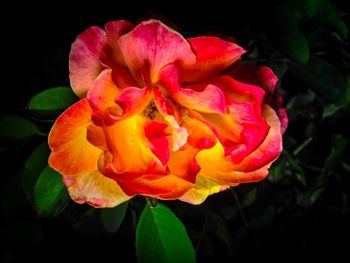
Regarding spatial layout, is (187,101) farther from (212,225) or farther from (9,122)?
(212,225)

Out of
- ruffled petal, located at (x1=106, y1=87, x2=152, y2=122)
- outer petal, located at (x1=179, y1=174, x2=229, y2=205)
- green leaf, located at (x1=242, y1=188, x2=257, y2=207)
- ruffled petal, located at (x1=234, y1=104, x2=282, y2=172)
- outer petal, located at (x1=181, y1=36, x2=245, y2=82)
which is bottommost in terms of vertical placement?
green leaf, located at (x1=242, y1=188, x2=257, y2=207)

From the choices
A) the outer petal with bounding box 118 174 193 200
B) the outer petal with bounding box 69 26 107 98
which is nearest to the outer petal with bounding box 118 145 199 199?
the outer petal with bounding box 118 174 193 200

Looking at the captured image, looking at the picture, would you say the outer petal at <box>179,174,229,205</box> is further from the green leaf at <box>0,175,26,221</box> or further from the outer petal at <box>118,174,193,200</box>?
the green leaf at <box>0,175,26,221</box>

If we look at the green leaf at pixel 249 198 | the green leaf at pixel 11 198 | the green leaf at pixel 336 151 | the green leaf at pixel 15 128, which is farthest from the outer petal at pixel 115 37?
the green leaf at pixel 249 198

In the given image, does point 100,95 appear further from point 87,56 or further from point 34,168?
point 34,168

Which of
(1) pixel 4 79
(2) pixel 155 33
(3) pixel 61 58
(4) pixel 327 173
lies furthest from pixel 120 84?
(4) pixel 327 173

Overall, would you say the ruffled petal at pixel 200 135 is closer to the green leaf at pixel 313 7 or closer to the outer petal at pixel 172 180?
the outer petal at pixel 172 180
